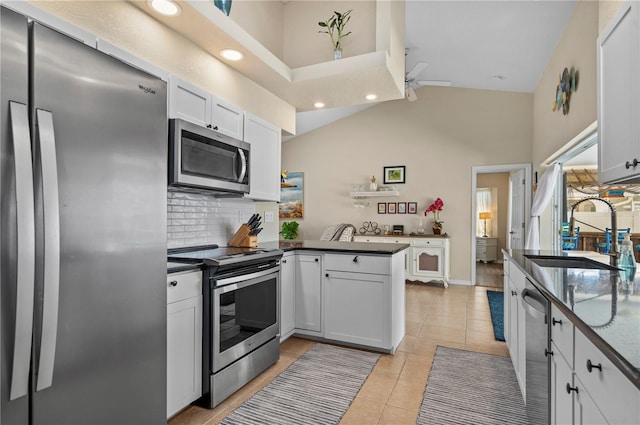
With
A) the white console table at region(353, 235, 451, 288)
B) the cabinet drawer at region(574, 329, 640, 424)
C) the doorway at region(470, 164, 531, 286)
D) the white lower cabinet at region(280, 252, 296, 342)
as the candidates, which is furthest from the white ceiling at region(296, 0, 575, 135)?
the cabinet drawer at region(574, 329, 640, 424)

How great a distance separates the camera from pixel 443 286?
6.07 meters

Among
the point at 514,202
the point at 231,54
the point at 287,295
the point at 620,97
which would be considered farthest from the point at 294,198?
the point at 620,97

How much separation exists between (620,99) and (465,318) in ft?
9.94

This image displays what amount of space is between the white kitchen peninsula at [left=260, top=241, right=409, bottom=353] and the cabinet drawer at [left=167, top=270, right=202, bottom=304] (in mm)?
999

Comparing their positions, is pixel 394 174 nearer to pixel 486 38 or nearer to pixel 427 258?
pixel 427 258

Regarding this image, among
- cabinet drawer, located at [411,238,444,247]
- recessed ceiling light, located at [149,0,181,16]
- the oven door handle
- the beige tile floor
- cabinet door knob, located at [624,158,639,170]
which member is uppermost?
recessed ceiling light, located at [149,0,181,16]

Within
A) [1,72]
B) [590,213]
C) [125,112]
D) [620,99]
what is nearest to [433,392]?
[620,99]

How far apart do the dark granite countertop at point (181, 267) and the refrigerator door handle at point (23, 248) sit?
786mm

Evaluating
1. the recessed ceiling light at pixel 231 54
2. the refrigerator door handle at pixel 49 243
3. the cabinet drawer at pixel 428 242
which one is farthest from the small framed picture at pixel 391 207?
the refrigerator door handle at pixel 49 243

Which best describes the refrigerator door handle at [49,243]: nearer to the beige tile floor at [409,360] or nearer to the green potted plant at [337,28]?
the beige tile floor at [409,360]

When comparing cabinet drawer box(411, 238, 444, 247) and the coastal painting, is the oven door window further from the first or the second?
the coastal painting

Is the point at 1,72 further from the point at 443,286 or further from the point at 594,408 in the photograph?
the point at 443,286

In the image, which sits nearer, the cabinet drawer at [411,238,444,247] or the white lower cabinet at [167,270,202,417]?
the white lower cabinet at [167,270,202,417]

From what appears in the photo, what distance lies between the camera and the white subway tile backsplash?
264 centimetres
